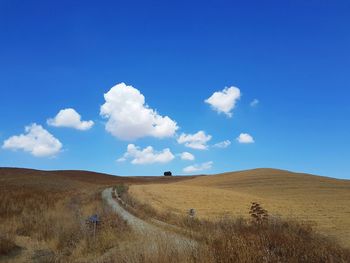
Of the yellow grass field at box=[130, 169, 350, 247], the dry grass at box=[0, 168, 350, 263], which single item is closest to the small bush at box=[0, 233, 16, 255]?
the dry grass at box=[0, 168, 350, 263]

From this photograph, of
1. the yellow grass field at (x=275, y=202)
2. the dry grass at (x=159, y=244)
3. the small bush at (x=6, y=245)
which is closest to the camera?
the dry grass at (x=159, y=244)

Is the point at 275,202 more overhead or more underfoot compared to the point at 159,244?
more overhead

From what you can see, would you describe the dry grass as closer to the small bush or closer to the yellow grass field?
the small bush

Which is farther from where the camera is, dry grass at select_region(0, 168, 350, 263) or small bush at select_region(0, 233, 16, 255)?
small bush at select_region(0, 233, 16, 255)

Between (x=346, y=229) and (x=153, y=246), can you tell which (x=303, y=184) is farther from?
(x=153, y=246)

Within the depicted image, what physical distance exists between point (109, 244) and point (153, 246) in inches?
140

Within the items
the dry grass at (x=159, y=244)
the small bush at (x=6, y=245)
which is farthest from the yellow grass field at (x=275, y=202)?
the small bush at (x=6, y=245)

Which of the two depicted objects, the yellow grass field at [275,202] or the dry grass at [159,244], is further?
the yellow grass field at [275,202]

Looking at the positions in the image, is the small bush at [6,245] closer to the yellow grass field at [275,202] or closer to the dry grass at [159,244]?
the dry grass at [159,244]

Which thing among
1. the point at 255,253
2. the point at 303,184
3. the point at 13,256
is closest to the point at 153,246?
the point at 255,253

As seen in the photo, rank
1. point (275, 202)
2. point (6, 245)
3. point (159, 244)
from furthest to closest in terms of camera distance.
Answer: point (275, 202), point (6, 245), point (159, 244)

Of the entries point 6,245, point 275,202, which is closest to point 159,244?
point 6,245

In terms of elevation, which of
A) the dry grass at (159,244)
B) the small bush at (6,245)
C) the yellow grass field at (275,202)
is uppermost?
the yellow grass field at (275,202)

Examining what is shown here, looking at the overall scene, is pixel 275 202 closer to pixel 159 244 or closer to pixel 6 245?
pixel 6 245
